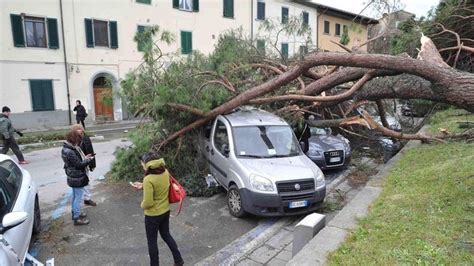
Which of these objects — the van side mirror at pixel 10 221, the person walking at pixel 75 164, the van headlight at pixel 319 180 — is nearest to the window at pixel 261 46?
the van headlight at pixel 319 180

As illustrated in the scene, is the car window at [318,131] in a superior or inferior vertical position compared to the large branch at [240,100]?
inferior

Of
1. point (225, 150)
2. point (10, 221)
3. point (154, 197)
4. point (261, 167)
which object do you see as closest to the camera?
point (10, 221)

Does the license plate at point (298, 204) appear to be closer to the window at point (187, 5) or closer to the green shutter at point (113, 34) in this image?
the green shutter at point (113, 34)

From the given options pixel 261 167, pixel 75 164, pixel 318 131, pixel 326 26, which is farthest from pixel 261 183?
pixel 326 26

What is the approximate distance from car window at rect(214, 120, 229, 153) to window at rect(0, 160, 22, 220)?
12.4 feet

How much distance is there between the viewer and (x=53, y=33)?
17781 millimetres

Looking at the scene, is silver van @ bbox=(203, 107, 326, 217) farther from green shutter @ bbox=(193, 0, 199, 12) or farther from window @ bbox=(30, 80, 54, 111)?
green shutter @ bbox=(193, 0, 199, 12)

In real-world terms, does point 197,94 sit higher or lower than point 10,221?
higher

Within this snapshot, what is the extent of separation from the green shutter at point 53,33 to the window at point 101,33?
61.6 inches

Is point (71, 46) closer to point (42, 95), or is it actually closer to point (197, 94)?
point (42, 95)

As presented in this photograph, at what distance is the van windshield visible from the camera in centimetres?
700

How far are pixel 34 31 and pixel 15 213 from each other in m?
17.2

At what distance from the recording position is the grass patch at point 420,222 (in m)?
3.78

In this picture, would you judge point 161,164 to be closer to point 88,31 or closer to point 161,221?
point 161,221
